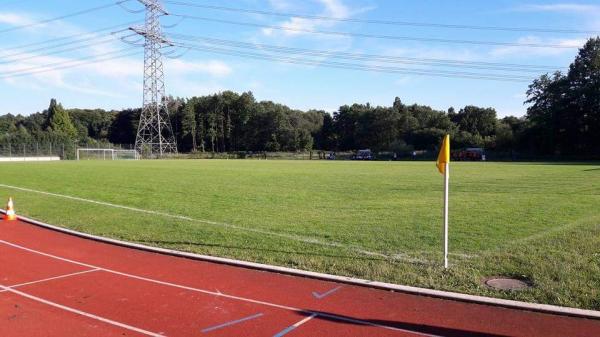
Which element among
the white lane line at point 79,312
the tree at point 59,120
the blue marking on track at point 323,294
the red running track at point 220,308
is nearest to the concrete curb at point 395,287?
the red running track at point 220,308

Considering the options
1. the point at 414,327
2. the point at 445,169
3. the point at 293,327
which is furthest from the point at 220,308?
the point at 445,169

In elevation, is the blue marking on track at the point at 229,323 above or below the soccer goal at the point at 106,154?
below

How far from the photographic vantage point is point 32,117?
166 meters

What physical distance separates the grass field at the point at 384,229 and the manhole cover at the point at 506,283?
0.54 feet

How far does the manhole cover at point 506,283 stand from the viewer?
7596 mm

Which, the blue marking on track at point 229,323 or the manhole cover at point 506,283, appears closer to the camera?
the blue marking on track at point 229,323

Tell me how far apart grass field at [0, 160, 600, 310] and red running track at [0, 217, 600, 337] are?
0.82 meters

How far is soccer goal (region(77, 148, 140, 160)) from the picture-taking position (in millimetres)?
97537

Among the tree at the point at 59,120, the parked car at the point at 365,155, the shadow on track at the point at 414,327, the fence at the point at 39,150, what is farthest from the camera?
the tree at the point at 59,120

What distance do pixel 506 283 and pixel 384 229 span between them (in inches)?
191

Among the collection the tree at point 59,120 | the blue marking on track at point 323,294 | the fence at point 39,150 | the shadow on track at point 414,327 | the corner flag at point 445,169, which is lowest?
the shadow on track at point 414,327

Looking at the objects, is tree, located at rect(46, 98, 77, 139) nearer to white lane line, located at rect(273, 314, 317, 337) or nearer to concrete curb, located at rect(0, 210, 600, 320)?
concrete curb, located at rect(0, 210, 600, 320)

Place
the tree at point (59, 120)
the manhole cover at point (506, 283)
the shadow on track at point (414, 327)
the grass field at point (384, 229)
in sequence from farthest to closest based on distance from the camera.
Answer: the tree at point (59, 120) < the grass field at point (384, 229) < the manhole cover at point (506, 283) < the shadow on track at point (414, 327)

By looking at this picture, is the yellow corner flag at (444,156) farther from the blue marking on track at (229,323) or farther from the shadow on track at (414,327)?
the blue marking on track at (229,323)
